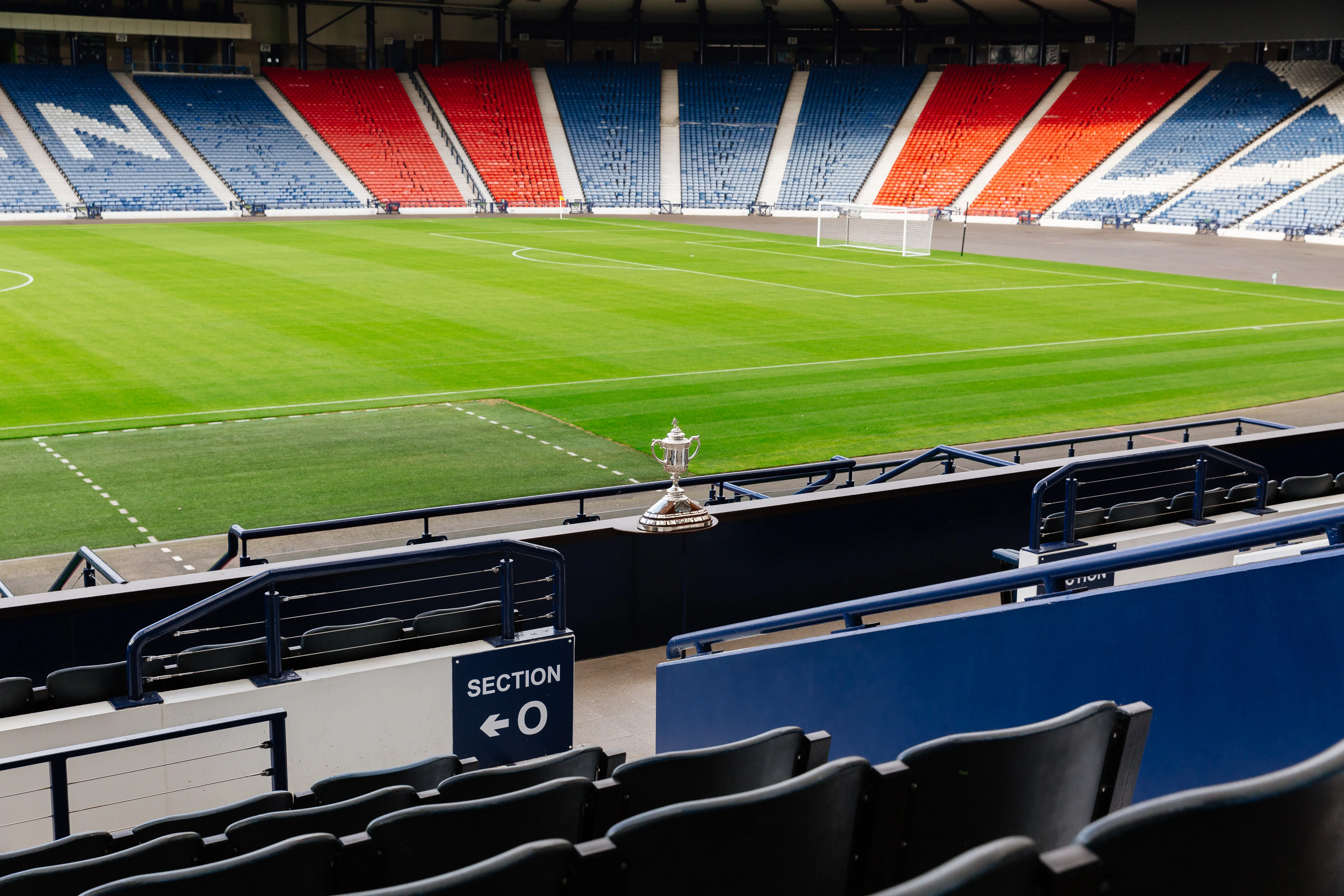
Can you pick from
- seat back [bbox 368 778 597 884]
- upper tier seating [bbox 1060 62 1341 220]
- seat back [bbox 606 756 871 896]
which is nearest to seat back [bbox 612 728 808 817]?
seat back [bbox 368 778 597 884]

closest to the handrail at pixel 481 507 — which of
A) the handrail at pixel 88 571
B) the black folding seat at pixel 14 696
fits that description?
the handrail at pixel 88 571

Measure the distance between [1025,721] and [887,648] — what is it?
78 cm

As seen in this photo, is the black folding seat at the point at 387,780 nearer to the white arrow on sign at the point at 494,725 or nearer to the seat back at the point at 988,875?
the white arrow on sign at the point at 494,725

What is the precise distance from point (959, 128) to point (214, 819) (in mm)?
79870

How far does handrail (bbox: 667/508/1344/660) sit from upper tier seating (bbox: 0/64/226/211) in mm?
66035

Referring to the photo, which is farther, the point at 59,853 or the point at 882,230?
the point at 882,230

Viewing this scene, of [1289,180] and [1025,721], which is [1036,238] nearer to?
[1289,180]

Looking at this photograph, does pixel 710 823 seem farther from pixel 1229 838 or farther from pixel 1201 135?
pixel 1201 135

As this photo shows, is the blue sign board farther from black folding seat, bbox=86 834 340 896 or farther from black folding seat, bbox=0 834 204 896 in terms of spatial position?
black folding seat, bbox=86 834 340 896

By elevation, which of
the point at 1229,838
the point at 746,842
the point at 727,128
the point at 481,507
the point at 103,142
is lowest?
the point at 481,507

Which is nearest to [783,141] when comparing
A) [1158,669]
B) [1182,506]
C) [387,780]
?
[1182,506]

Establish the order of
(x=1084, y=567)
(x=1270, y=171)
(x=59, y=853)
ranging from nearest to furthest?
1. (x=59, y=853)
2. (x=1084, y=567)
3. (x=1270, y=171)

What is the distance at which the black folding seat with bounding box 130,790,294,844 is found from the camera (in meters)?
5.22

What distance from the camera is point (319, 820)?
477 centimetres
